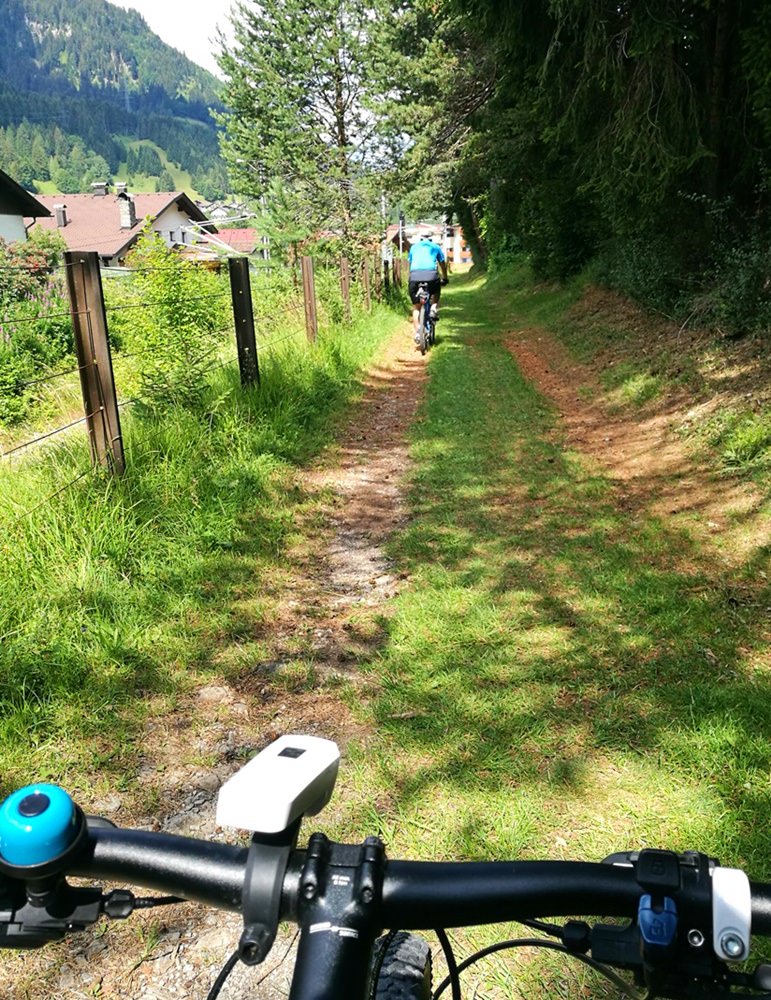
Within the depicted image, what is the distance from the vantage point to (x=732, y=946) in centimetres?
79

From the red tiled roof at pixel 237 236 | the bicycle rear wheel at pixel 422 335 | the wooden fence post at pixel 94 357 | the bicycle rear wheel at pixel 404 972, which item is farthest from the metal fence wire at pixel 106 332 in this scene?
the red tiled roof at pixel 237 236

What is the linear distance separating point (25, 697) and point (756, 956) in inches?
111

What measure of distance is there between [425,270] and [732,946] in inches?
522

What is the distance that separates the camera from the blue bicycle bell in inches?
32.1

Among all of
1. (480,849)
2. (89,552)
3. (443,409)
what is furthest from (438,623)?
(443,409)

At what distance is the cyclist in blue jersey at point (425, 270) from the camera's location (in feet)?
42.9

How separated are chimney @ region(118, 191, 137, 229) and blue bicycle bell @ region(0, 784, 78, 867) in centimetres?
6932

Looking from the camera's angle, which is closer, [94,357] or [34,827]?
[34,827]

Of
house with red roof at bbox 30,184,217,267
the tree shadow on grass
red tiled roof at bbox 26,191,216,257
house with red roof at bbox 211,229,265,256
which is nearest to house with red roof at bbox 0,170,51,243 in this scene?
red tiled roof at bbox 26,191,216,257

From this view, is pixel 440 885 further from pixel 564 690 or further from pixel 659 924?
pixel 564 690

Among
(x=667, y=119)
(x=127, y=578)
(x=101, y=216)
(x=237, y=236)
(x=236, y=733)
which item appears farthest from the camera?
(x=237, y=236)

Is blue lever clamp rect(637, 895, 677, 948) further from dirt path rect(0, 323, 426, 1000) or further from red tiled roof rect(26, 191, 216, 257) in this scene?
red tiled roof rect(26, 191, 216, 257)

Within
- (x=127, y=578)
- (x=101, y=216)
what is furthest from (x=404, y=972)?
(x=101, y=216)

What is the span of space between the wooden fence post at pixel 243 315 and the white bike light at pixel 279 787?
671 centimetres
